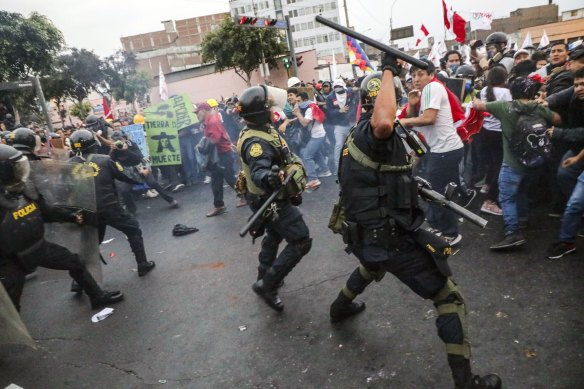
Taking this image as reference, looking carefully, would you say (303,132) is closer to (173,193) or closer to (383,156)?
(173,193)

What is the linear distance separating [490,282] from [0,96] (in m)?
17.0

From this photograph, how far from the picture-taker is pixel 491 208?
488cm

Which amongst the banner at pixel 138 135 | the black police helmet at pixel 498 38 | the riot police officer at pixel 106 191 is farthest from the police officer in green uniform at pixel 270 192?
the banner at pixel 138 135

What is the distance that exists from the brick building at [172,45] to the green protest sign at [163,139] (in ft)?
189

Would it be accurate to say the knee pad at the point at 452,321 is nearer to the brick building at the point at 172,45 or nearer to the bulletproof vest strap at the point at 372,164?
the bulletproof vest strap at the point at 372,164

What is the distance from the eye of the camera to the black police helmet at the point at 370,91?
2355mm

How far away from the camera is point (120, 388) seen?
285cm

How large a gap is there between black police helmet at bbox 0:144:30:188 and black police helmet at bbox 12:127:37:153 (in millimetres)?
1244

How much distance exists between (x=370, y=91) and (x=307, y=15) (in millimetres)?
82229

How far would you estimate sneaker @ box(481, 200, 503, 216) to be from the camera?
15.8 feet

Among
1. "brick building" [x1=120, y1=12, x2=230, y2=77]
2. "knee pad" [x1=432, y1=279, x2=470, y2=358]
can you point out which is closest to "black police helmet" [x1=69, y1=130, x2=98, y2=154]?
"knee pad" [x1=432, y1=279, x2=470, y2=358]

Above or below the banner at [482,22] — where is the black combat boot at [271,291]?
below

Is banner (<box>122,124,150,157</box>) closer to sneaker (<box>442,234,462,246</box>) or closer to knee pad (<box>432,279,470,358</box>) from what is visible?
sneaker (<box>442,234,462,246</box>)

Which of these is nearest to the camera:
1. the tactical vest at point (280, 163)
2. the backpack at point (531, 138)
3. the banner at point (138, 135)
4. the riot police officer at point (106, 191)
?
the tactical vest at point (280, 163)
